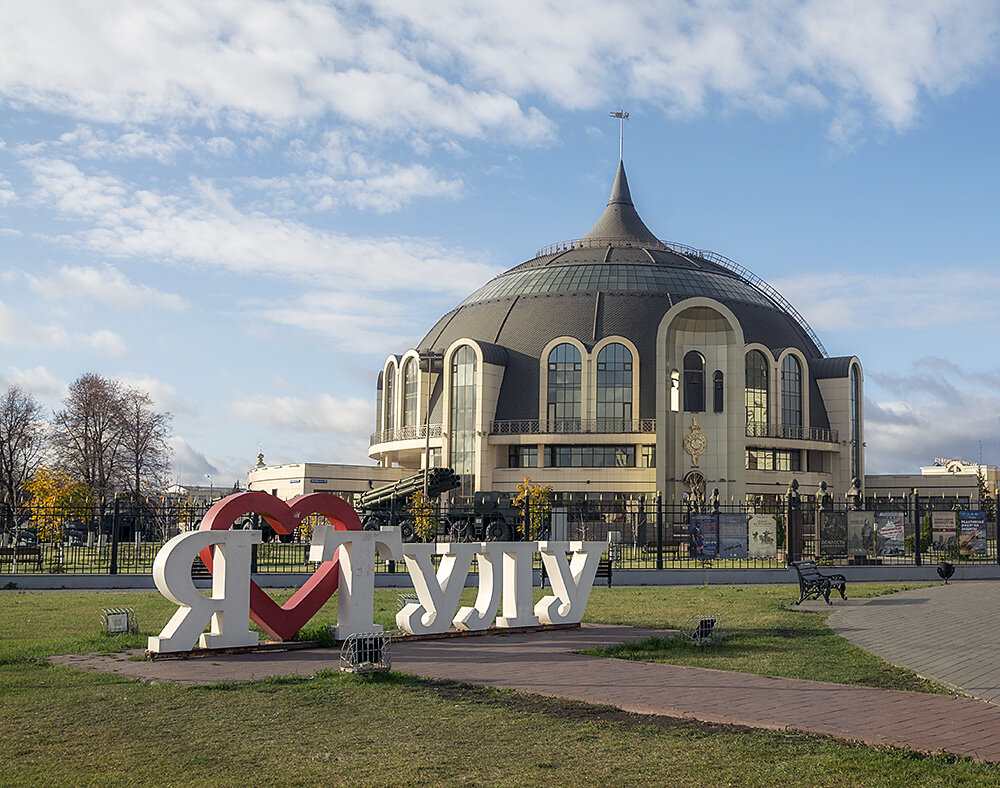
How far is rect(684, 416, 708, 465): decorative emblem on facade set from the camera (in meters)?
62.2

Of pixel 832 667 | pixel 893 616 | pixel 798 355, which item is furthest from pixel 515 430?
pixel 832 667

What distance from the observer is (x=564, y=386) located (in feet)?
237

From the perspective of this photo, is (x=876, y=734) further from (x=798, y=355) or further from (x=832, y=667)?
(x=798, y=355)

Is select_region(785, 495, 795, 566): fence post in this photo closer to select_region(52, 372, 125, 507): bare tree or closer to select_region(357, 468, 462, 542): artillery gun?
select_region(357, 468, 462, 542): artillery gun

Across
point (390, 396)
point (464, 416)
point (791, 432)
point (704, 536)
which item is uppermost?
point (390, 396)

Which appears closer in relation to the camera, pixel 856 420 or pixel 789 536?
pixel 789 536

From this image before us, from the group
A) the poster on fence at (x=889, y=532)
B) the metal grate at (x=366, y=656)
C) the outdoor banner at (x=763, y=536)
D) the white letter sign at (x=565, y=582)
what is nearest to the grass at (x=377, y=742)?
the metal grate at (x=366, y=656)

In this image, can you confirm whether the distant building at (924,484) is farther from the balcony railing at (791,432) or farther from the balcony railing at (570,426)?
the balcony railing at (570,426)

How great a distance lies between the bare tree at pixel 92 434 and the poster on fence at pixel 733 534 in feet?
117

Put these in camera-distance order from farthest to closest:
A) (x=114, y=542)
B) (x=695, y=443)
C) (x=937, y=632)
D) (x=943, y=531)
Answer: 1. (x=695, y=443)
2. (x=943, y=531)
3. (x=114, y=542)
4. (x=937, y=632)

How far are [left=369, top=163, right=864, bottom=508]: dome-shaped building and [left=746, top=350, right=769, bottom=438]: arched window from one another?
0.33ft

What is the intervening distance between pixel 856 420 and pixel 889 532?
147ft

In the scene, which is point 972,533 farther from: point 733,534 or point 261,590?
point 261,590

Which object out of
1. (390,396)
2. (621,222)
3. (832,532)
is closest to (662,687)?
(832,532)
